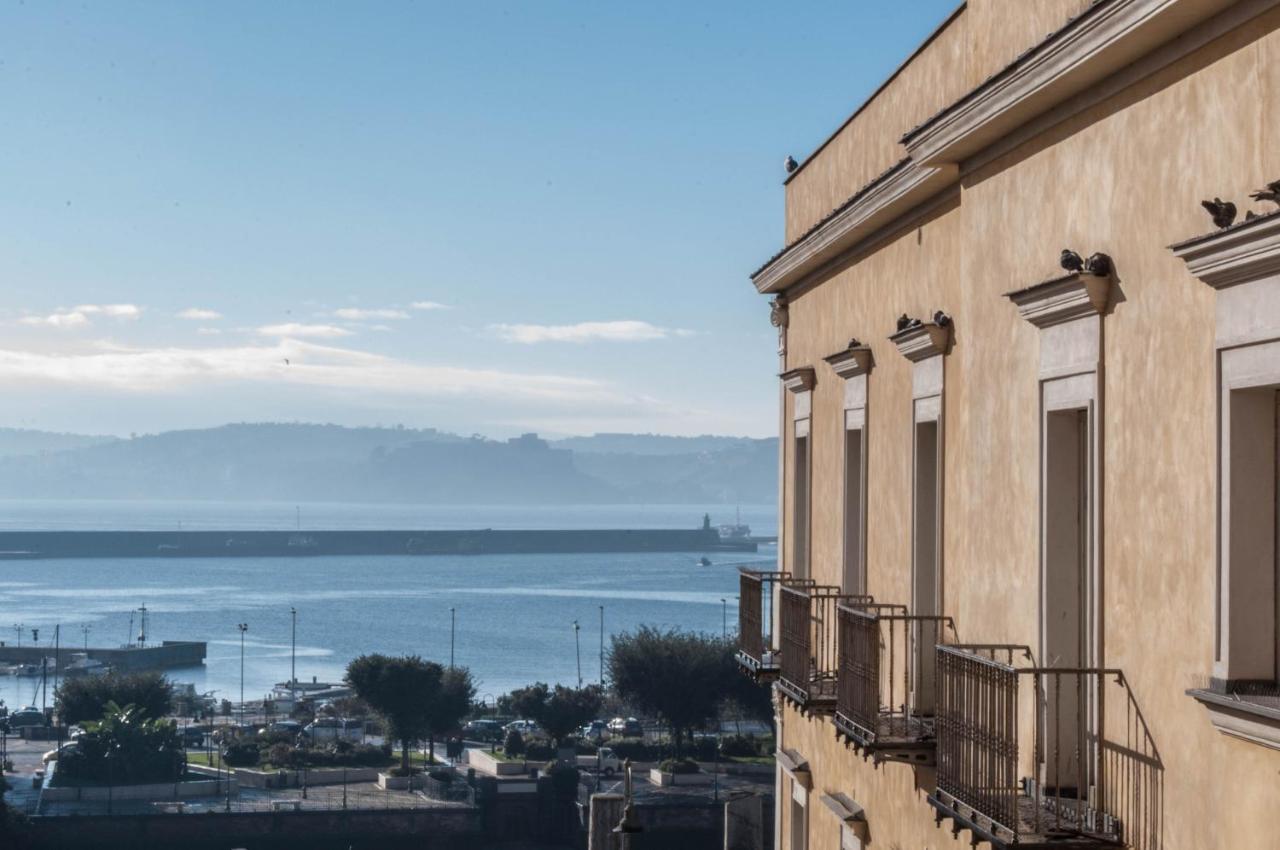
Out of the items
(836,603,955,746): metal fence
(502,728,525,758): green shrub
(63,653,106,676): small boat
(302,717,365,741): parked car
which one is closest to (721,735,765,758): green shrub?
(502,728,525,758): green shrub

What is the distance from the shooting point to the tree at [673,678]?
7588 centimetres

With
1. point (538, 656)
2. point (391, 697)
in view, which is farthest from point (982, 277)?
point (538, 656)

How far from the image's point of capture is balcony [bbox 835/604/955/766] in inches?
398

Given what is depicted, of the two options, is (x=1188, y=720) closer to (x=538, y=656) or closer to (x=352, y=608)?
(x=538, y=656)

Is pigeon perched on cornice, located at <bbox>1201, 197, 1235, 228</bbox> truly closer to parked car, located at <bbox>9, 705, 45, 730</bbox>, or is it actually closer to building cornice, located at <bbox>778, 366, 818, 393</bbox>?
building cornice, located at <bbox>778, 366, 818, 393</bbox>

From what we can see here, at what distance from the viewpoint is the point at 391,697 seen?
77500mm

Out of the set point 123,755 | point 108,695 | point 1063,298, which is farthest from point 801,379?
point 108,695

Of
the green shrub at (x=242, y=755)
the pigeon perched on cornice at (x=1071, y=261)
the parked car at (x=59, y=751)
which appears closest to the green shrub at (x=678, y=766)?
the green shrub at (x=242, y=755)

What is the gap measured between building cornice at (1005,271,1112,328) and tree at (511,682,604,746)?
231 ft

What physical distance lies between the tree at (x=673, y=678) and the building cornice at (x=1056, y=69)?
6627cm

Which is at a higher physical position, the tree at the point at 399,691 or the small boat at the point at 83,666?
the tree at the point at 399,691

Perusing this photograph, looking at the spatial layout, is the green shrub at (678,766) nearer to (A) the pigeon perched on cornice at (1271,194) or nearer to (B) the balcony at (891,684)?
(B) the balcony at (891,684)

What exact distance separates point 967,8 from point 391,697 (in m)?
70.5

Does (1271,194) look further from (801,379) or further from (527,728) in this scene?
(527,728)
